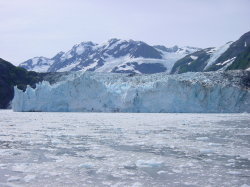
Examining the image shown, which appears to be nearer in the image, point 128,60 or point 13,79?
point 13,79

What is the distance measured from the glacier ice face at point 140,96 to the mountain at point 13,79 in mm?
23469

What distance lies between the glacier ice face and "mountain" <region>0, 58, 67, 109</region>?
23469 mm

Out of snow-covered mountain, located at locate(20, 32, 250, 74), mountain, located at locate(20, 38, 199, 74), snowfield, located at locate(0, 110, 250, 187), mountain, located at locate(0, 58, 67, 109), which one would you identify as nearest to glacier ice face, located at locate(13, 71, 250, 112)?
mountain, located at locate(0, 58, 67, 109)

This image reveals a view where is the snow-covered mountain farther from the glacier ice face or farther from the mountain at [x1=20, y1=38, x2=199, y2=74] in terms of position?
the glacier ice face

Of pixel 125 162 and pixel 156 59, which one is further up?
pixel 156 59

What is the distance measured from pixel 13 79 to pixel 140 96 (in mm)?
39379

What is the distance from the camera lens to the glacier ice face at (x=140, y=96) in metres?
40.3

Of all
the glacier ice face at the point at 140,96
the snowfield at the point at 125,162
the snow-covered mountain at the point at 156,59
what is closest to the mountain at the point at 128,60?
the snow-covered mountain at the point at 156,59

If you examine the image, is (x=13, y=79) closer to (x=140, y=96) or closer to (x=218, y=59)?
(x=140, y=96)

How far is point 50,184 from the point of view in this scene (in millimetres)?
7098

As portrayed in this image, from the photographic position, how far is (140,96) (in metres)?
41.1

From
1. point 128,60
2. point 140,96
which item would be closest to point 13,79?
point 140,96

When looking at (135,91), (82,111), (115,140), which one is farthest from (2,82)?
(115,140)

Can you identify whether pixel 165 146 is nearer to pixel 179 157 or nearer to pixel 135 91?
pixel 179 157
